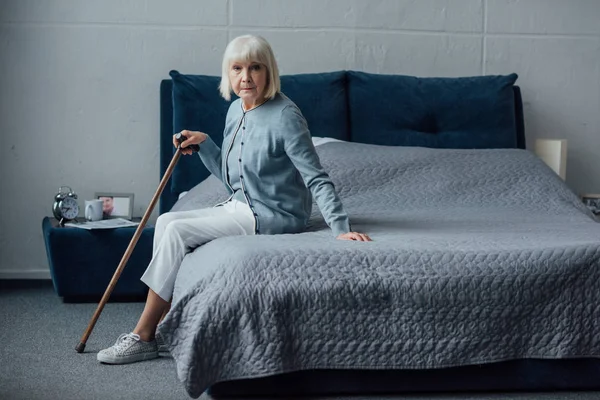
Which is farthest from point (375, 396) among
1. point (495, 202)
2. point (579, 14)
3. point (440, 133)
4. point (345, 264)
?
point (579, 14)

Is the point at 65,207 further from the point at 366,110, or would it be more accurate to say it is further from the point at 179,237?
the point at 366,110

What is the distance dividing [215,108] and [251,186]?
1.06m

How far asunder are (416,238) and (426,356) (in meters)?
0.40

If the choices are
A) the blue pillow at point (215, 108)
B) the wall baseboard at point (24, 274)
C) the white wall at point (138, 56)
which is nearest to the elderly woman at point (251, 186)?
the blue pillow at point (215, 108)

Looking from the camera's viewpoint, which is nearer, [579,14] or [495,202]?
[495,202]

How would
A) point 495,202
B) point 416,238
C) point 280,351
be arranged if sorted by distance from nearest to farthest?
point 280,351 < point 416,238 < point 495,202

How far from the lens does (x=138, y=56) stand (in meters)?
4.22

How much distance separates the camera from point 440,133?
13.4ft

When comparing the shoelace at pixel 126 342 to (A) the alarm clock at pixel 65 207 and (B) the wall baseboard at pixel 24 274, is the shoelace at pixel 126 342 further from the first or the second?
(B) the wall baseboard at pixel 24 274

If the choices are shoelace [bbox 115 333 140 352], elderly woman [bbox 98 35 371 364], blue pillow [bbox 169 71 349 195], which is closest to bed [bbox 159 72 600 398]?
elderly woman [bbox 98 35 371 364]

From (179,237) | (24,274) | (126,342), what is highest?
(179,237)

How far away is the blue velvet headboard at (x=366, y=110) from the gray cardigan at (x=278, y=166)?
0.94m

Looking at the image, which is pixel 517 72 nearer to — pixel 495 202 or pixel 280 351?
pixel 495 202

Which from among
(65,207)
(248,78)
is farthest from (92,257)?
(248,78)
